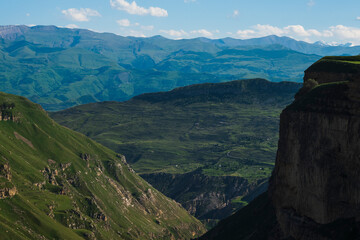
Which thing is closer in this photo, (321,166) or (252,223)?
(321,166)

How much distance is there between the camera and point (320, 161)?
105 meters

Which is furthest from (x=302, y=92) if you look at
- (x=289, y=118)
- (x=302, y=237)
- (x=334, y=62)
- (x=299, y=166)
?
(x=302, y=237)

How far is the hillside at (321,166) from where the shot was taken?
10031 cm

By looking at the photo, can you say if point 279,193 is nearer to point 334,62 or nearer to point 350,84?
point 350,84

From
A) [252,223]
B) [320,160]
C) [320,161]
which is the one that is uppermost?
[320,160]

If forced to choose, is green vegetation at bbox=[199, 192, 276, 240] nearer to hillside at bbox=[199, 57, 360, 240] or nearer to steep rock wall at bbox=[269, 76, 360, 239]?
hillside at bbox=[199, 57, 360, 240]

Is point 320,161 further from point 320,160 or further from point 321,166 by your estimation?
point 321,166

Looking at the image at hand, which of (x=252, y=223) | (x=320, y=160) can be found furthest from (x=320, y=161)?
(x=252, y=223)

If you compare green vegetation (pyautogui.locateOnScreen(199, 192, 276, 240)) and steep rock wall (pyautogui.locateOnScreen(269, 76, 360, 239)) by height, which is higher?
steep rock wall (pyautogui.locateOnScreen(269, 76, 360, 239))

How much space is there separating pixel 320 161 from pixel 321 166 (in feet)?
3.17

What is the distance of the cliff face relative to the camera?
100375 mm

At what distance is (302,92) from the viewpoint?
136m

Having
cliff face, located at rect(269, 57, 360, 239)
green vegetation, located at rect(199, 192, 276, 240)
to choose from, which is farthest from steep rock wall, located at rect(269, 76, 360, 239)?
green vegetation, located at rect(199, 192, 276, 240)

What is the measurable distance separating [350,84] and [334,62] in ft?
117
